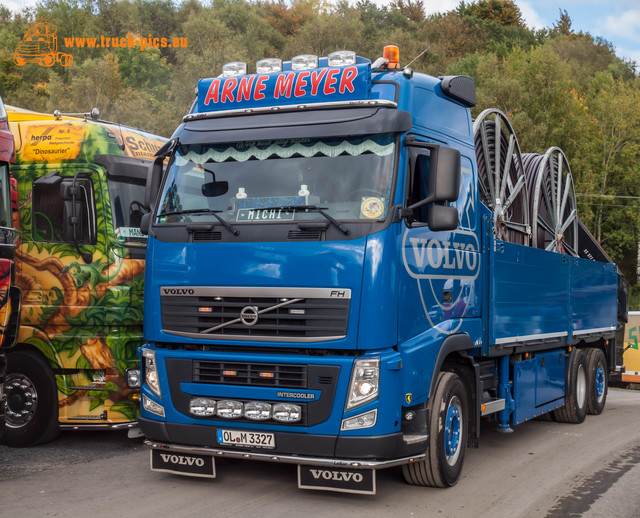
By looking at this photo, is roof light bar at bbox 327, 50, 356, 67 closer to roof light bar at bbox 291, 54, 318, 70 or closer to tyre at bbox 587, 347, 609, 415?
roof light bar at bbox 291, 54, 318, 70

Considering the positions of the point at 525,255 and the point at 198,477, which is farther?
the point at 525,255

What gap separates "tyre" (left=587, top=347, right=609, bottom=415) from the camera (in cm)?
1148

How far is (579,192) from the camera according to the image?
4912cm

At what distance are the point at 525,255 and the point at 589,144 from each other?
4467cm

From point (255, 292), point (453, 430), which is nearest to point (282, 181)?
point (255, 292)

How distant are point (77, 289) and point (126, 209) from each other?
100cm

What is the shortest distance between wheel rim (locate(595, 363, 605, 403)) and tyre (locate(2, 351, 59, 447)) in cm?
782

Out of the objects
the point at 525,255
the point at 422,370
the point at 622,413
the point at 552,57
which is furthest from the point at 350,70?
the point at 552,57

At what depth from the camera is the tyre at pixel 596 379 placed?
11.5 metres

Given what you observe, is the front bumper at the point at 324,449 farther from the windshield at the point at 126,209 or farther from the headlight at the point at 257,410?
the windshield at the point at 126,209

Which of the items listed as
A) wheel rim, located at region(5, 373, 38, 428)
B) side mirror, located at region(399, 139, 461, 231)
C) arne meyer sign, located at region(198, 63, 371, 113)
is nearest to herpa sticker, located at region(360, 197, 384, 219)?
side mirror, located at region(399, 139, 461, 231)

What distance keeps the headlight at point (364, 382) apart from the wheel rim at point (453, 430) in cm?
113

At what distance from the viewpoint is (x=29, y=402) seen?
8.30 metres

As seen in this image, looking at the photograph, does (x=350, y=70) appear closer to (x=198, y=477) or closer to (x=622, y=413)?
(x=198, y=477)
